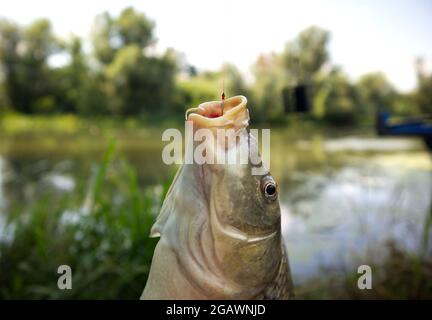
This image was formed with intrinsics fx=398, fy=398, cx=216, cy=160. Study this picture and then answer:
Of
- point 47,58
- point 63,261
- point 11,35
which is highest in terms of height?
point 11,35

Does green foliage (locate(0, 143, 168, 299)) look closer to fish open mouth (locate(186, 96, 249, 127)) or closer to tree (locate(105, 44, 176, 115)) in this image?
fish open mouth (locate(186, 96, 249, 127))

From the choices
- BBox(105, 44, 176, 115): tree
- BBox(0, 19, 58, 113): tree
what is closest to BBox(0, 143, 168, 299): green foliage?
BBox(105, 44, 176, 115): tree

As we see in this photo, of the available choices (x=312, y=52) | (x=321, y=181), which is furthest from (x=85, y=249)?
(x=321, y=181)

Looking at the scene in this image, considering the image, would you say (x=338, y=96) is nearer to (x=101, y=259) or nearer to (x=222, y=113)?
(x=101, y=259)

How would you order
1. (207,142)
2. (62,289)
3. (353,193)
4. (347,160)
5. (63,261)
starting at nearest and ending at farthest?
1. (207,142)
2. (62,289)
3. (63,261)
4. (353,193)
5. (347,160)

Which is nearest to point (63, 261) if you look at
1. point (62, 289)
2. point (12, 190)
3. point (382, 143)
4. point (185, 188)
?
point (62, 289)

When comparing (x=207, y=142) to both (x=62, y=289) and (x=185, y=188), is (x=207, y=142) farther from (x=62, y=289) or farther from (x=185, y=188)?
(x=62, y=289)

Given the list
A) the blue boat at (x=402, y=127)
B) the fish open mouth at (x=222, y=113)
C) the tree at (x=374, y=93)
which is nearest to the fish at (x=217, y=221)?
the fish open mouth at (x=222, y=113)
